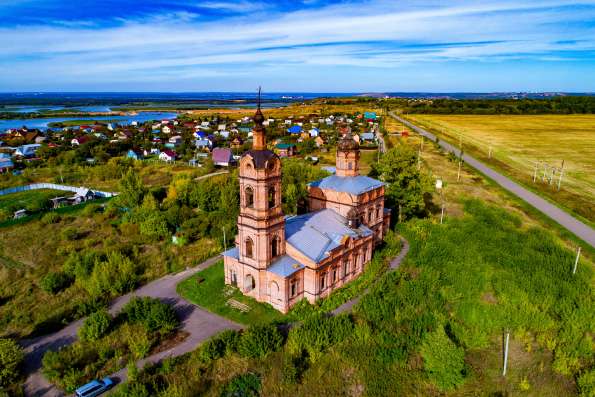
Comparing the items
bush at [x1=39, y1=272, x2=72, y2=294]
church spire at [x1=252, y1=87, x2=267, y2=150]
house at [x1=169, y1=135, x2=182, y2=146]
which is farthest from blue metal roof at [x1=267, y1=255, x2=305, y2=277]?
house at [x1=169, y1=135, x2=182, y2=146]

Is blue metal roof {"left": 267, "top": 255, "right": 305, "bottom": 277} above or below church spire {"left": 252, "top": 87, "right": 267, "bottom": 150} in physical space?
below

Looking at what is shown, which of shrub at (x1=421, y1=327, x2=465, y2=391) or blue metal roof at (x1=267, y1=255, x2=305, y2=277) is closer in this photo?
shrub at (x1=421, y1=327, x2=465, y2=391)

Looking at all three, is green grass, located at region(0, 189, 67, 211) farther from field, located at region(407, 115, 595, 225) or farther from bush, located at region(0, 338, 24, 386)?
field, located at region(407, 115, 595, 225)

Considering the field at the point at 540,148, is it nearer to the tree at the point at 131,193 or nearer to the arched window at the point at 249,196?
the arched window at the point at 249,196

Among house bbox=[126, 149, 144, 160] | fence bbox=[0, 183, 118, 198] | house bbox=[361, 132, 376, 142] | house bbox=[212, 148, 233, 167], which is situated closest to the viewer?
fence bbox=[0, 183, 118, 198]

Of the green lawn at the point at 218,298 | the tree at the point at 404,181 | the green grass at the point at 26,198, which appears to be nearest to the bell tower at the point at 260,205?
the green lawn at the point at 218,298

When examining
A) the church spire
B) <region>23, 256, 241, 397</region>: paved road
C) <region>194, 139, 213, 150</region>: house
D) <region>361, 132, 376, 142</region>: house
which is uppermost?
the church spire
